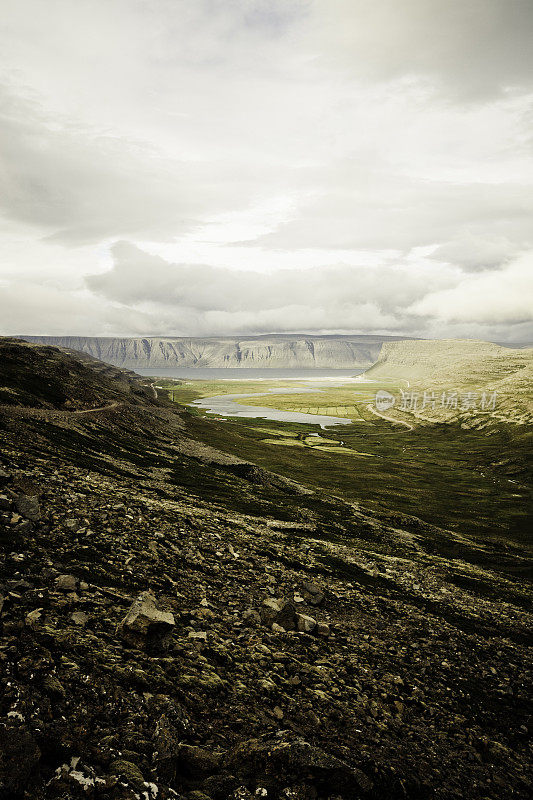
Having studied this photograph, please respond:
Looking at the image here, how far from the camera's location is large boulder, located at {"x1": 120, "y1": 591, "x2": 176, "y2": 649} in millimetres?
12625

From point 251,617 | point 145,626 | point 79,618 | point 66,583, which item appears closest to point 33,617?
point 79,618

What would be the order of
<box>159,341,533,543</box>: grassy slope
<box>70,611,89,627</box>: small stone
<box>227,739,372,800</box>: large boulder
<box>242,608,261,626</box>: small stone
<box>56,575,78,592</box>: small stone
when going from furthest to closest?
1. <box>159,341,533,543</box>: grassy slope
2. <box>242,608,261,626</box>: small stone
3. <box>56,575,78,592</box>: small stone
4. <box>70,611,89,627</box>: small stone
5. <box>227,739,372,800</box>: large boulder

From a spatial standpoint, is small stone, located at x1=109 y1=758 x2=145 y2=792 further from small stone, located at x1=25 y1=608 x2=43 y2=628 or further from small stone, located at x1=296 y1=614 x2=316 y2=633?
small stone, located at x1=296 y1=614 x2=316 y2=633

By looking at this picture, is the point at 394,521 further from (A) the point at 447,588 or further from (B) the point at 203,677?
→ (B) the point at 203,677

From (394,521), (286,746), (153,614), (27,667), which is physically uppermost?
(27,667)

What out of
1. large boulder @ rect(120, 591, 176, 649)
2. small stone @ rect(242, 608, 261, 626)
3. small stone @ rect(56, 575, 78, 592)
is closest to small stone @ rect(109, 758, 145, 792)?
large boulder @ rect(120, 591, 176, 649)

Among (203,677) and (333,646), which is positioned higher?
(203,677)

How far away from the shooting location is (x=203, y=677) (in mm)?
12641

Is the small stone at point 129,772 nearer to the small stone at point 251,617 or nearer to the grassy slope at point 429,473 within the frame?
the small stone at point 251,617

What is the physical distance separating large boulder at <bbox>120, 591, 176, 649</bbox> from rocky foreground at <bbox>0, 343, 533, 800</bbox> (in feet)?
0.21

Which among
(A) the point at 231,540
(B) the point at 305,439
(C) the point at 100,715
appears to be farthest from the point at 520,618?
(B) the point at 305,439

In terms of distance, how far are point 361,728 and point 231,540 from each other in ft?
57.1

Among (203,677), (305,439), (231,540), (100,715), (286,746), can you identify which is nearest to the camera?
(100,715)

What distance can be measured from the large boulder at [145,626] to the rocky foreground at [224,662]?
6 cm
